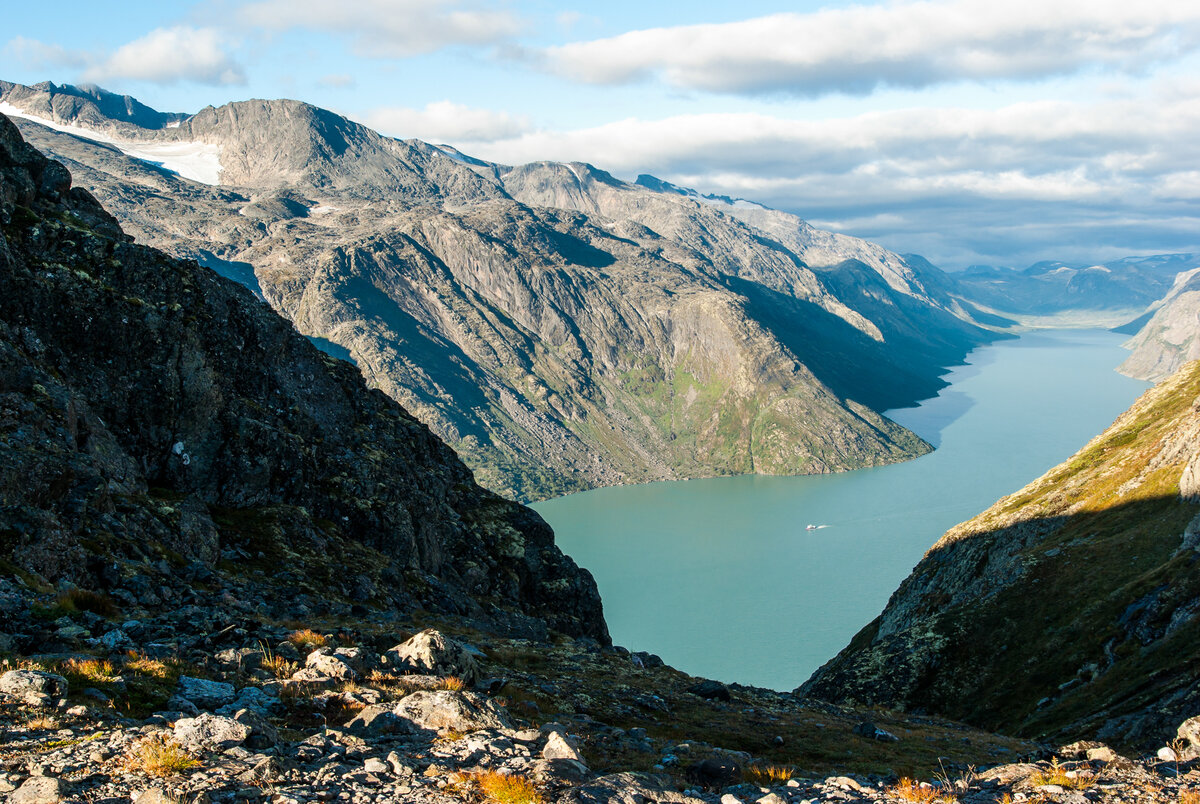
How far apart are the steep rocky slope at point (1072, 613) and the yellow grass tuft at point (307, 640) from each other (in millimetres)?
34568

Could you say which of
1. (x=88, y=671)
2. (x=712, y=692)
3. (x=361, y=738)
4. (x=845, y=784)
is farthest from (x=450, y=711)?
(x=712, y=692)

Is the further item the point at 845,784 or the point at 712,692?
the point at 712,692

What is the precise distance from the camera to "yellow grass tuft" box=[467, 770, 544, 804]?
13016 mm

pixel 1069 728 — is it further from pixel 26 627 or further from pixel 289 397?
pixel 289 397

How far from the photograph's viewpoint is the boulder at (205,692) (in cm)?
1642

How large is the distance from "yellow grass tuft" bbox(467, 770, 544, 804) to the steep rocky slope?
3214 centimetres

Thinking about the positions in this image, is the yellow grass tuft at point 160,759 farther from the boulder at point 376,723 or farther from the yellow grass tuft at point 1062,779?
the yellow grass tuft at point 1062,779

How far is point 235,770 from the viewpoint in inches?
510

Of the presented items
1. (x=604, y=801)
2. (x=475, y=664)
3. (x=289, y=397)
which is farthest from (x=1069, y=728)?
(x=289, y=397)

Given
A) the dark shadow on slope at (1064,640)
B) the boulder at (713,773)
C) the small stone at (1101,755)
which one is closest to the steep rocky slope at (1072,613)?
the dark shadow on slope at (1064,640)

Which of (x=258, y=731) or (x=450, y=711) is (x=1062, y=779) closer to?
(x=450, y=711)

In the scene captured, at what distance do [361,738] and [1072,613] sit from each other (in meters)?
60.7

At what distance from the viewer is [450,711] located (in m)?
→ 16.8

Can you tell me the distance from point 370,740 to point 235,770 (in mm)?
3093
